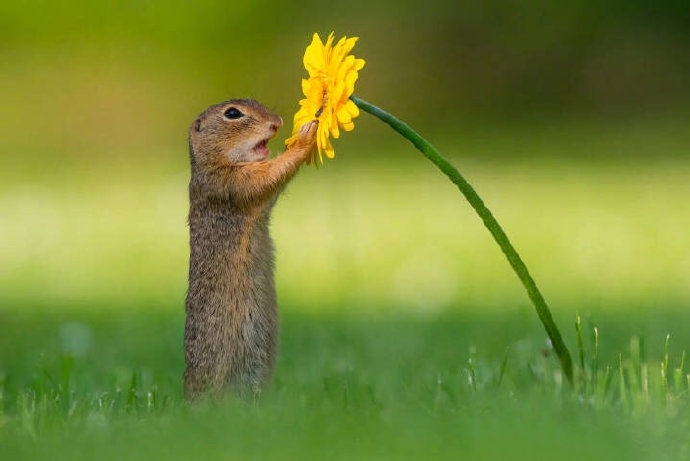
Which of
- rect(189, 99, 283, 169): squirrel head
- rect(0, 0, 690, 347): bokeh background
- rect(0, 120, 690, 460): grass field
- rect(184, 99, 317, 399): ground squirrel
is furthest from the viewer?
rect(0, 0, 690, 347): bokeh background

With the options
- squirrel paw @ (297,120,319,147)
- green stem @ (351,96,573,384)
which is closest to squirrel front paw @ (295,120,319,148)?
squirrel paw @ (297,120,319,147)

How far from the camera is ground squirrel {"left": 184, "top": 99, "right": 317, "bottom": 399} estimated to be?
15.6 feet

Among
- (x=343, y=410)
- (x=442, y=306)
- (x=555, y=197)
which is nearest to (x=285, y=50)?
(x=555, y=197)

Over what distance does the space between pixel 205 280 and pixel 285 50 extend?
17.5 metres

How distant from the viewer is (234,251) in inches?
189

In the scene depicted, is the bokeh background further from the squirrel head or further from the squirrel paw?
the squirrel paw

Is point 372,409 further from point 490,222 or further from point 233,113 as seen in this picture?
point 233,113

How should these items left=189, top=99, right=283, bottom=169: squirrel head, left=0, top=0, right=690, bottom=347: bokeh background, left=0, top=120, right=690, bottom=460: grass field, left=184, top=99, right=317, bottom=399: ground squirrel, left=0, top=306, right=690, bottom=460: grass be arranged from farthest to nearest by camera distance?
left=0, top=0, right=690, bottom=347: bokeh background
left=189, top=99, right=283, bottom=169: squirrel head
left=184, top=99, right=317, bottom=399: ground squirrel
left=0, top=120, right=690, bottom=460: grass field
left=0, top=306, right=690, bottom=460: grass

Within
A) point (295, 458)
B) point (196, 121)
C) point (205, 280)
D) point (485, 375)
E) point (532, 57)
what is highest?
point (532, 57)

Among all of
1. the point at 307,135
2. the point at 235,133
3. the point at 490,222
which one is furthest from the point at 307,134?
the point at 490,222

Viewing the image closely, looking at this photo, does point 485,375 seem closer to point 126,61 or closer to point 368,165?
point 368,165

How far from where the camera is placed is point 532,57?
865 inches

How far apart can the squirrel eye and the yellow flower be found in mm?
701

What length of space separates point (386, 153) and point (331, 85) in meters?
15.2
